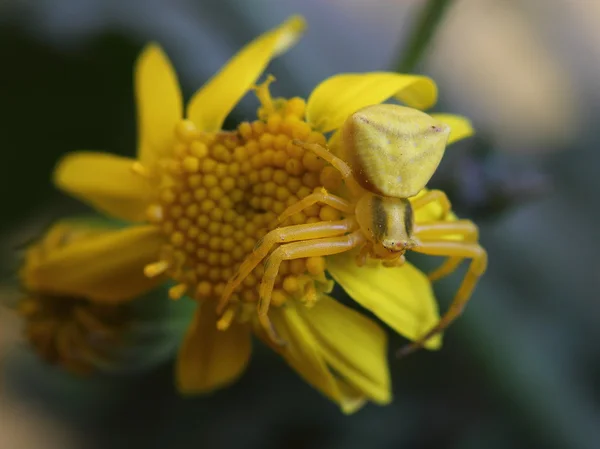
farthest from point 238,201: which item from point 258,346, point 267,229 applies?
point 258,346

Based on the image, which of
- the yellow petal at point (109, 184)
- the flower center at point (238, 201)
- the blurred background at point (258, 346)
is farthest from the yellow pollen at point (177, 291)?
the blurred background at point (258, 346)

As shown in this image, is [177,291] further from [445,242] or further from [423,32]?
[423,32]

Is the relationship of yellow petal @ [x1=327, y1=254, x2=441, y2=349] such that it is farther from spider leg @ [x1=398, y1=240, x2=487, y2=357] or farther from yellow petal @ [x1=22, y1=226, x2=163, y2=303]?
yellow petal @ [x1=22, y1=226, x2=163, y2=303]

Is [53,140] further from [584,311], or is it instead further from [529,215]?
[584,311]

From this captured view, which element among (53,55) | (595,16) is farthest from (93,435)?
(595,16)

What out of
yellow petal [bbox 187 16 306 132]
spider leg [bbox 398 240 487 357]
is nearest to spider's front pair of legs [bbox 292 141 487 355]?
spider leg [bbox 398 240 487 357]

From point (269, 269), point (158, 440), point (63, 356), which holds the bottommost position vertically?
point (158, 440)

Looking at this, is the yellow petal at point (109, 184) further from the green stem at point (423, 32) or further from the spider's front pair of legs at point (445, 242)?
the green stem at point (423, 32)
